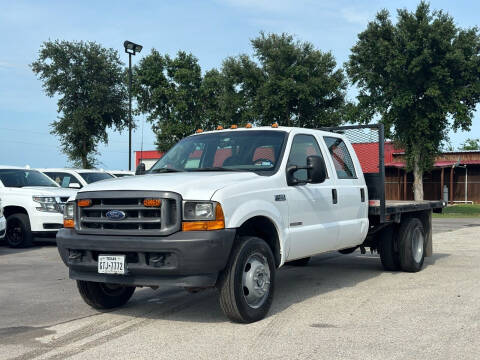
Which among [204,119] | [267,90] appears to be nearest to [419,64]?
[267,90]

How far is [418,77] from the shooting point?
113 ft

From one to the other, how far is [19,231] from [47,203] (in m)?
0.91

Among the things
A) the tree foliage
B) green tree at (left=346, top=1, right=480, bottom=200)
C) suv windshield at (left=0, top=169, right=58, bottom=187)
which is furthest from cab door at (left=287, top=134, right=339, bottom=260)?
the tree foliage

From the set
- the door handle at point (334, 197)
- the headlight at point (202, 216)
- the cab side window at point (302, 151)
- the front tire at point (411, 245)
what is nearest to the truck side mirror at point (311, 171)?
the cab side window at point (302, 151)

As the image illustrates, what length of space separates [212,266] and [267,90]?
37.3 m

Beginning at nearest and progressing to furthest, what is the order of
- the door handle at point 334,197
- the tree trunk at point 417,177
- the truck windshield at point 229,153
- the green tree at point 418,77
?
1. the truck windshield at point 229,153
2. the door handle at point 334,197
3. the green tree at point 418,77
4. the tree trunk at point 417,177

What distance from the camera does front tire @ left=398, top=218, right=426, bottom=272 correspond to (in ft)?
30.7

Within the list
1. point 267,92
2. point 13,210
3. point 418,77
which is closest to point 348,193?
point 13,210

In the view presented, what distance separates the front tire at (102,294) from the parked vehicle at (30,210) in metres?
6.95

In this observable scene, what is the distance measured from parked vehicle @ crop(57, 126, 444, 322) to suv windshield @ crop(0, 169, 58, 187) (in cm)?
789

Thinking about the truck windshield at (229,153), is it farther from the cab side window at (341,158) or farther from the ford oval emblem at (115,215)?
the ford oval emblem at (115,215)

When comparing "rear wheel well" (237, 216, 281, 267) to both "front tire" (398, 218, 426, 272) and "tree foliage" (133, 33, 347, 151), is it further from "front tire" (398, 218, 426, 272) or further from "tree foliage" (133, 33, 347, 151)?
"tree foliage" (133, 33, 347, 151)

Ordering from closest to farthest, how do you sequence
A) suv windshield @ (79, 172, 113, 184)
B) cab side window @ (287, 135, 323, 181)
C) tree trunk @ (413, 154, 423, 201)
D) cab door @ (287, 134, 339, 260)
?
cab door @ (287, 134, 339, 260) < cab side window @ (287, 135, 323, 181) < suv windshield @ (79, 172, 113, 184) < tree trunk @ (413, 154, 423, 201)

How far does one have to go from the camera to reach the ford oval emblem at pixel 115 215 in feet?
19.0
